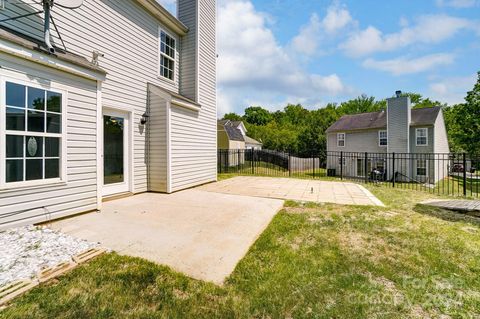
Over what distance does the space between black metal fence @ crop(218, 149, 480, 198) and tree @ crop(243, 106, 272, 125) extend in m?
34.6

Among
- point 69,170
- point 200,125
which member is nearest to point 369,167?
point 200,125

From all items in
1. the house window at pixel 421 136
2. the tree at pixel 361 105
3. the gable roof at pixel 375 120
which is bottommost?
the house window at pixel 421 136

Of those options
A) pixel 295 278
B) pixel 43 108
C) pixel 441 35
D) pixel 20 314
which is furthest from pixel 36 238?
pixel 441 35

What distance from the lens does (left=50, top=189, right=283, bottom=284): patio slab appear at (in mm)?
2750

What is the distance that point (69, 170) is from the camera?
4.22 m

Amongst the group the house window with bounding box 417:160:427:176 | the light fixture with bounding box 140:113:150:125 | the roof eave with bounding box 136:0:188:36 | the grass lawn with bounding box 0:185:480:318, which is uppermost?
the roof eave with bounding box 136:0:188:36

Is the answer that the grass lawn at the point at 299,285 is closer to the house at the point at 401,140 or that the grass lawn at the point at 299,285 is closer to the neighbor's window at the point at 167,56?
the neighbor's window at the point at 167,56

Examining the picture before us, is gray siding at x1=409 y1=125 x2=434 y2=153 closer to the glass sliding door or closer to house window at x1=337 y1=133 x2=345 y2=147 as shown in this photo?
house window at x1=337 y1=133 x2=345 y2=147

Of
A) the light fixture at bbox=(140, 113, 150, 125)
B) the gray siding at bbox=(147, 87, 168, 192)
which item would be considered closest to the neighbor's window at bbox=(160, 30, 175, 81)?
the gray siding at bbox=(147, 87, 168, 192)

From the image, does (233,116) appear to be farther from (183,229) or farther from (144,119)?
(183,229)

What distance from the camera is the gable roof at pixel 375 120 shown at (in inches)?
665

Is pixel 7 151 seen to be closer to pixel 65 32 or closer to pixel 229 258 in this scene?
pixel 65 32

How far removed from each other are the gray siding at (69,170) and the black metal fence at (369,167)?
8.99 m

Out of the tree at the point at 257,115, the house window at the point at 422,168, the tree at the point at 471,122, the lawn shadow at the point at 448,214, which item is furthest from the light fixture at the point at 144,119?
the tree at the point at 257,115
